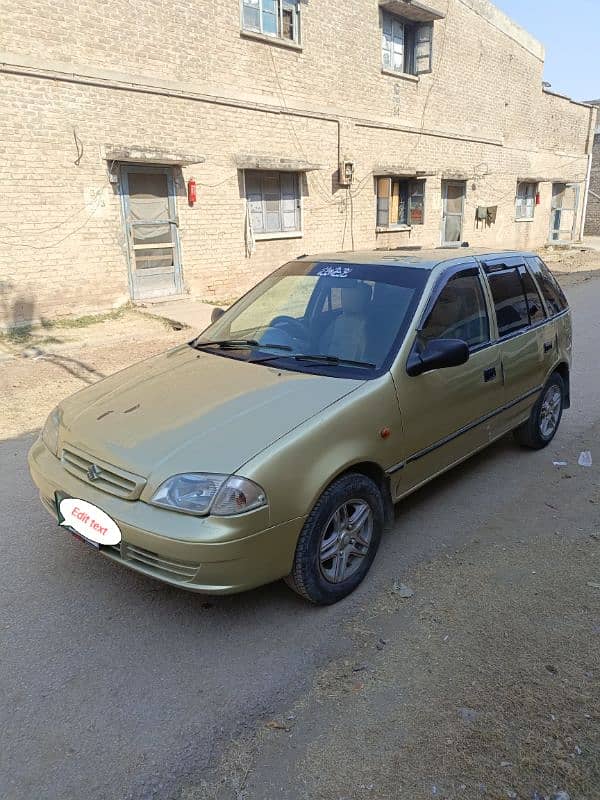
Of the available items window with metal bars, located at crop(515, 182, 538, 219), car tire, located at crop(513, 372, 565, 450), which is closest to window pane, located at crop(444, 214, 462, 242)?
window with metal bars, located at crop(515, 182, 538, 219)

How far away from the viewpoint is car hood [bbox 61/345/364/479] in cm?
265

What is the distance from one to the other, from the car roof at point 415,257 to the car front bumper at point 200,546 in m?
1.96

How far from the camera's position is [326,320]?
367cm

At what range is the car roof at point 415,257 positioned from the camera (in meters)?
3.86

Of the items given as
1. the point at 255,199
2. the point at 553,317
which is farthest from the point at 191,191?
the point at 553,317

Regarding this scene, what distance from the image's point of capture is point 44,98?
9.15 meters

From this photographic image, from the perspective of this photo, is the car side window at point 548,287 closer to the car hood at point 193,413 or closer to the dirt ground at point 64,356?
the car hood at point 193,413

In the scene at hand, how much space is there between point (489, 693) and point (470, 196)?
19641 millimetres

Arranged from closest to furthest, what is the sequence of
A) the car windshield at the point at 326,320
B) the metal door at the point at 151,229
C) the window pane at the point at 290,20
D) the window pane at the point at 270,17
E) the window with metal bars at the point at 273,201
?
1. the car windshield at the point at 326,320
2. the metal door at the point at 151,229
3. the window pane at the point at 270,17
4. the window pane at the point at 290,20
5. the window with metal bars at the point at 273,201

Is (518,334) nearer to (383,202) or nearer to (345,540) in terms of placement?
(345,540)

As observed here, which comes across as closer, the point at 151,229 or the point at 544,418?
the point at 544,418

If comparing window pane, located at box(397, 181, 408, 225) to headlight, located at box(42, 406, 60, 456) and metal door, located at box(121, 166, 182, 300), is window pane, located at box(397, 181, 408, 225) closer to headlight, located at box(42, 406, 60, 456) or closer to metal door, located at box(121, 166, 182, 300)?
metal door, located at box(121, 166, 182, 300)

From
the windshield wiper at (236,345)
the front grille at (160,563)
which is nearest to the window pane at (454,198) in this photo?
the windshield wiper at (236,345)

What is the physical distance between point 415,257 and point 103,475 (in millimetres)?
2492
